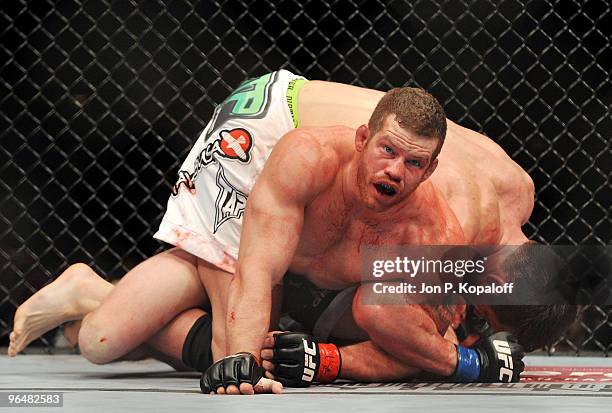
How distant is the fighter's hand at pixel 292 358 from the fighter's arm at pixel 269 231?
0.24ft

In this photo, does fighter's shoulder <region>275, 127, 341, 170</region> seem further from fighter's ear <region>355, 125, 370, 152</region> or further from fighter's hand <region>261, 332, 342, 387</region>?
fighter's hand <region>261, 332, 342, 387</region>

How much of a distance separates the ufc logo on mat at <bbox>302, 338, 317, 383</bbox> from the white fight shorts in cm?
35

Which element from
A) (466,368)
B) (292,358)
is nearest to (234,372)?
(292,358)

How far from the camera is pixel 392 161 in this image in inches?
82.0

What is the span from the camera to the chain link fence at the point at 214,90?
339 centimetres

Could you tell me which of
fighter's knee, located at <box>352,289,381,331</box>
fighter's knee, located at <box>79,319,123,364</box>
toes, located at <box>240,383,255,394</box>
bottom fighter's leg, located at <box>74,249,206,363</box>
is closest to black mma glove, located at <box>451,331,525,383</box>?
fighter's knee, located at <box>352,289,381,331</box>

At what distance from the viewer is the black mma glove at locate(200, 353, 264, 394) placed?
1967 millimetres

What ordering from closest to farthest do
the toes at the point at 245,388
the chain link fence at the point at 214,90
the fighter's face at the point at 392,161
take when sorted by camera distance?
the toes at the point at 245,388 → the fighter's face at the point at 392,161 → the chain link fence at the point at 214,90

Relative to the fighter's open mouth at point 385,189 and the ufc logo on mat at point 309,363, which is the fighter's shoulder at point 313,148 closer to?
the fighter's open mouth at point 385,189

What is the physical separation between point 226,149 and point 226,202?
0.38 feet

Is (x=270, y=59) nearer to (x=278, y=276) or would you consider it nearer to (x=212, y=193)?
(x=212, y=193)

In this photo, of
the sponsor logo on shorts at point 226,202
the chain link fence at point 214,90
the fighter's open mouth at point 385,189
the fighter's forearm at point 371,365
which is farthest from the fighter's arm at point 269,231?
the chain link fence at point 214,90

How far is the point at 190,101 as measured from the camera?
11.6ft

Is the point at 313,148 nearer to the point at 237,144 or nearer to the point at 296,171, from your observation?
the point at 296,171
